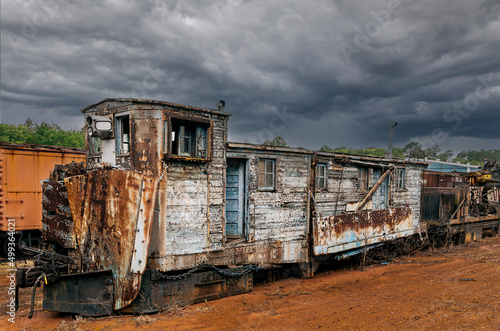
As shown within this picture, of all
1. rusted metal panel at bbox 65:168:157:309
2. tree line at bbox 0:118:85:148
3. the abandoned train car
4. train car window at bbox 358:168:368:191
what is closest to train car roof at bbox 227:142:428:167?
the abandoned train car

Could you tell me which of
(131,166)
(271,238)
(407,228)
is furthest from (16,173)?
(407,228)

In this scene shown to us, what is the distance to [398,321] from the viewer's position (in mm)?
6746

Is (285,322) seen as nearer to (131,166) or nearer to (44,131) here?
(131,166)

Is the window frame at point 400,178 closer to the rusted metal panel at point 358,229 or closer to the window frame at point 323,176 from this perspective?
the rusted metal panel at point 358,229

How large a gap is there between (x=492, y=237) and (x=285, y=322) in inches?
689

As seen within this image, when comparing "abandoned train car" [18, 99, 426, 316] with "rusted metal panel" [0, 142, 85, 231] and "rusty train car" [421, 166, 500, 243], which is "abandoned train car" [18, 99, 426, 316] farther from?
"rusty train car" [421, 166, 500, 243]

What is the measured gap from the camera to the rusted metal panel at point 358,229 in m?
10.9

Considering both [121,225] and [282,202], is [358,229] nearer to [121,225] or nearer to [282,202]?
[282,202]

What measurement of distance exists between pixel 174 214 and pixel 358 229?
22.4 ft

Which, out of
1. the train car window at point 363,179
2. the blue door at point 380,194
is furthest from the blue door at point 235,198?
the blue door at point 380,194

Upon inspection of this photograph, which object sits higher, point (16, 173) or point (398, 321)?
point (16, 173)

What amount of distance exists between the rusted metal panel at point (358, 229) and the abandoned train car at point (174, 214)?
6 centimetres

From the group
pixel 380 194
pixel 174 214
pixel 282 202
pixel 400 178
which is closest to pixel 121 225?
pixel 174 214

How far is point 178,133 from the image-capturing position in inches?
322
